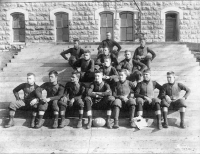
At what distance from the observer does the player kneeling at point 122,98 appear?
684cm

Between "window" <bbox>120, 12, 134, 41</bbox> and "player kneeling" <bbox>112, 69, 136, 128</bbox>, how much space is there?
9908 mm

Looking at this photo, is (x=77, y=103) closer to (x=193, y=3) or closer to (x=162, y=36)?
(x=162, y=36)

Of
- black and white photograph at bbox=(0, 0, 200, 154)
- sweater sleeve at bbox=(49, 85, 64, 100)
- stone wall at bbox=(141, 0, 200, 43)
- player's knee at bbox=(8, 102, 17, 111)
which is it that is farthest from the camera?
stone wall at bbox=(141, 0, 200, 43)

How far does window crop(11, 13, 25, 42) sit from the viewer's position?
17.3m

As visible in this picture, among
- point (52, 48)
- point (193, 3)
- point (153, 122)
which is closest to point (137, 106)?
point (153, 122)

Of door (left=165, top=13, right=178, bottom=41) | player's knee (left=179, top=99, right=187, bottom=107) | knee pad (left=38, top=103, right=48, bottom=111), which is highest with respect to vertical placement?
door (left=165, top=13, right=178, bottom=41)

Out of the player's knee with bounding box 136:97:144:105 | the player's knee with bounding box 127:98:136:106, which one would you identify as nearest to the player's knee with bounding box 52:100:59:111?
the player's knee with bounding box 127:98:136:106

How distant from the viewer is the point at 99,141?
6520 mm

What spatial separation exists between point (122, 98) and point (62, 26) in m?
11.0

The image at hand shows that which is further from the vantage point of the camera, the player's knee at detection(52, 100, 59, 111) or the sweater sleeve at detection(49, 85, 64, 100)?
the sweater sleeve at detection(49, 85, 64, 100)

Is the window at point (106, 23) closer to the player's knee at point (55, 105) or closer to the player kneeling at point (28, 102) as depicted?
the player kneeling at point (28, 102)

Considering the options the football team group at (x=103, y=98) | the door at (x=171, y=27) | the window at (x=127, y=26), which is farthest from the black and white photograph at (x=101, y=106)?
the window at (x=127, y=26)

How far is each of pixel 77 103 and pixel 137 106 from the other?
→ 140 cm

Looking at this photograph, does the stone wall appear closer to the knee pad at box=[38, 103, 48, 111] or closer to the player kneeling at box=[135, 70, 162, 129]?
the player kneeling at box=[135, 70, 162, 129]
